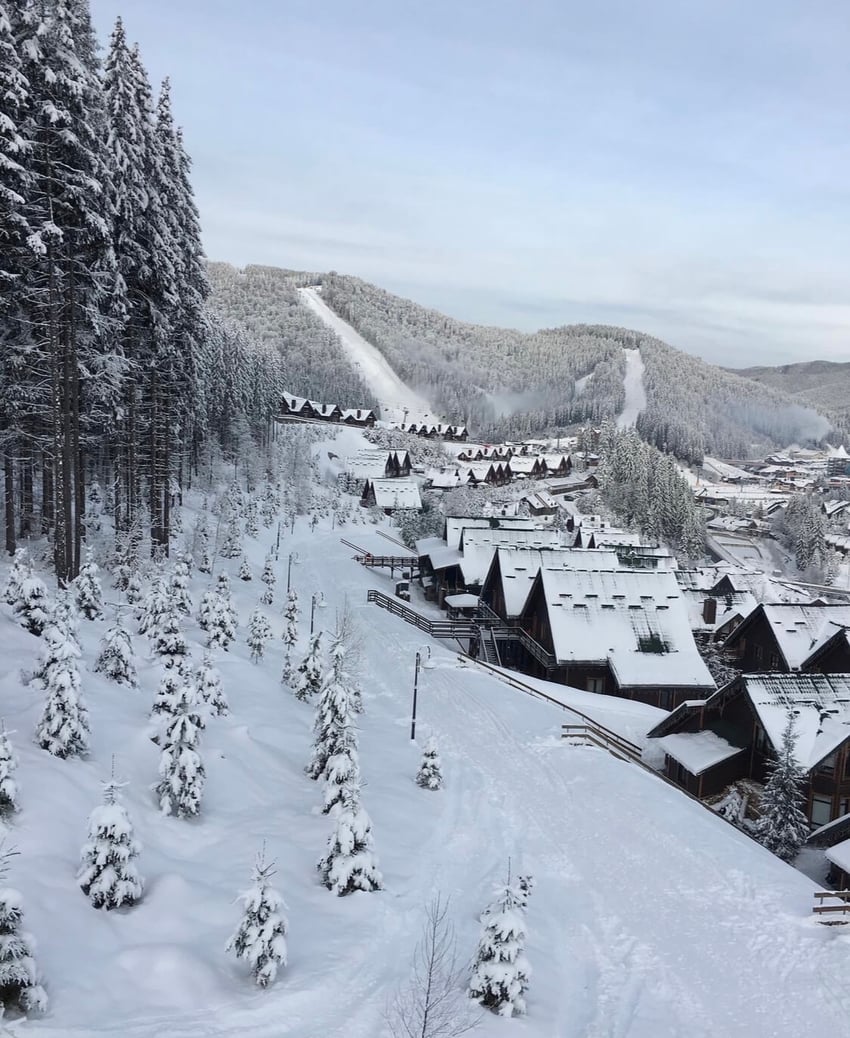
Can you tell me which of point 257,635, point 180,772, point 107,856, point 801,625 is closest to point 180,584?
point 257,635

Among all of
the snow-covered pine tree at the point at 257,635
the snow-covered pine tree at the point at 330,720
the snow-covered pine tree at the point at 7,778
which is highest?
the snow-covered pine tree at the point at 7,778

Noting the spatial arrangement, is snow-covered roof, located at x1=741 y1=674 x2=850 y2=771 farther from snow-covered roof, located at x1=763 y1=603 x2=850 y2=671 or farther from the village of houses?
snow-covered roof, located at x1=763 y1=603 x2=850 y2=671

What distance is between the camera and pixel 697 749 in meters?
29.7

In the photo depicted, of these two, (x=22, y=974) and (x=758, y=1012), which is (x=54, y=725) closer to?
(x=22, y=974)

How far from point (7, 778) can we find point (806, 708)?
92.1 feet

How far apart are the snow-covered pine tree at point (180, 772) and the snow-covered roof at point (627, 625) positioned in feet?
88.4

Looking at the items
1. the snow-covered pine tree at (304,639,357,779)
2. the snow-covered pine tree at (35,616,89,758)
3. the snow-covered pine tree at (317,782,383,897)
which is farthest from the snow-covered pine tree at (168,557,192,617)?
the snow-covered pine tree at (317,782,383,897)

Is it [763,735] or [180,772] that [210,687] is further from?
[763,735]

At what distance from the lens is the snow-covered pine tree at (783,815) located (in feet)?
78.1

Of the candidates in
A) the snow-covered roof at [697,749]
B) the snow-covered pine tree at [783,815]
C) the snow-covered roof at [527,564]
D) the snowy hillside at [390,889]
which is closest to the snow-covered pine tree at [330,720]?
the snowy hillside at [390,889]

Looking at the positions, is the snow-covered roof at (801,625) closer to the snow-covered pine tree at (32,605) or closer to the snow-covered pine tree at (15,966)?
the snow-covered pine tree at (32,605)

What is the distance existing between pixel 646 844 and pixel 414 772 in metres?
7.49

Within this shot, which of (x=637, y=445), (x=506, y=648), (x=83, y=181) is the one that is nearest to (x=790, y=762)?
(x=506, y=648)

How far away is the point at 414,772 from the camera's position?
74.3 feet
